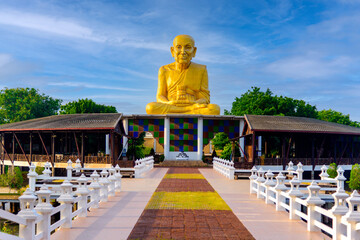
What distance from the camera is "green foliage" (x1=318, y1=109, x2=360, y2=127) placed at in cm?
6544

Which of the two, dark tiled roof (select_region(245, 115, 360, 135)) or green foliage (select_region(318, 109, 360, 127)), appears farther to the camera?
green foliage (select_region(318, 109, 360, 127))

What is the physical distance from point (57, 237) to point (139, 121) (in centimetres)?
2798

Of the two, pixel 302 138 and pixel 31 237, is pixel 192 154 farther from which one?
pixel 31 237

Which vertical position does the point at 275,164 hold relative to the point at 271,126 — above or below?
below

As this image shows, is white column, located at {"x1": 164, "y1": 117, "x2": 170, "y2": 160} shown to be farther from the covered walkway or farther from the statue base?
the covered walkway

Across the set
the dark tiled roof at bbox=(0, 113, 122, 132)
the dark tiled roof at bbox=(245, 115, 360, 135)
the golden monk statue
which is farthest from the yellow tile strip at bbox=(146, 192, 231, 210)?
the golden monk statue

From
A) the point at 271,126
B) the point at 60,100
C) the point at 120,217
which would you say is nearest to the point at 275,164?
the point at 271,126

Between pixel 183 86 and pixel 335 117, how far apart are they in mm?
39473

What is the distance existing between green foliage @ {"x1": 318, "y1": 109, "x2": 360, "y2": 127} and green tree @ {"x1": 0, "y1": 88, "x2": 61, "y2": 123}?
47.5 m

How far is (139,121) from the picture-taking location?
35750mm

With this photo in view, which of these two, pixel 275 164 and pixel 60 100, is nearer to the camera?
pixel 275 164

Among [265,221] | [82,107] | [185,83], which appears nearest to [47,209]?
[265,221]

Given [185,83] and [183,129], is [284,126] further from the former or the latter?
[185,83]

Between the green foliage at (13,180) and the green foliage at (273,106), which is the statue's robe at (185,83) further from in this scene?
the green foliage at (13,180)
